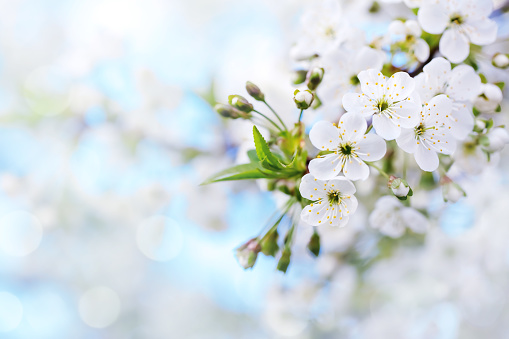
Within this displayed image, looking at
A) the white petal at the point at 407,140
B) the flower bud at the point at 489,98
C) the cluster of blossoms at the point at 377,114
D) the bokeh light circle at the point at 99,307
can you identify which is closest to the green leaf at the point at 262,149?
the cluster of blossoms at the point at 377,114

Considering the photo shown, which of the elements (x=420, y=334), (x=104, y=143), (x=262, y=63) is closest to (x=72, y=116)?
(x=104, y=143)

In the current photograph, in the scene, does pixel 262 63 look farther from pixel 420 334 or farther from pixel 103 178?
pixel 420 334

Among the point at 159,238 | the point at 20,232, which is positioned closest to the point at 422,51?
the point at 159,238

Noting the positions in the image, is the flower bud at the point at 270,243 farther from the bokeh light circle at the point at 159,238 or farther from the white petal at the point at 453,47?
the bokeh light circle at the point at 159,238

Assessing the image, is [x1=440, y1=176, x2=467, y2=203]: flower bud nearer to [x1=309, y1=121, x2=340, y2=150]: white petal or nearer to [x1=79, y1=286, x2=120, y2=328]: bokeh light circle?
[x1=309, y1=121, x2=340, y2=150]: white petal

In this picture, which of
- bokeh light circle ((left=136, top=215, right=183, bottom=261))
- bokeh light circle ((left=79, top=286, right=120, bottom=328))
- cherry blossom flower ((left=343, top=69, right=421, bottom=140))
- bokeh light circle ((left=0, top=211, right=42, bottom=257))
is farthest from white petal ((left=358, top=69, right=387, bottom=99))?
bokeh light circle ((left=79, top=286, right=120, bottom=328))

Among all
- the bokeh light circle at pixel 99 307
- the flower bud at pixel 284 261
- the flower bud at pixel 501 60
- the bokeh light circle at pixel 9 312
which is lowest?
the bokeh light circle at pixel 99 307

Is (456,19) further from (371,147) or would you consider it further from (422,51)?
(371,147)
